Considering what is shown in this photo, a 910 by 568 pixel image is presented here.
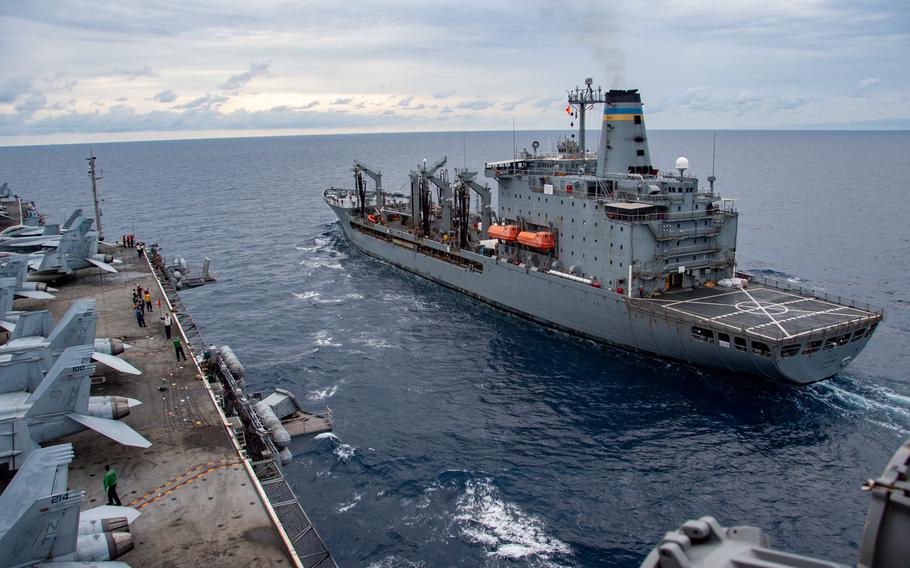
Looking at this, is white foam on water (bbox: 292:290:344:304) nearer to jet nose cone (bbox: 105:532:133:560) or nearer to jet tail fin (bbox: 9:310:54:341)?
jet tail fin (bbox: 9:310:54:341)

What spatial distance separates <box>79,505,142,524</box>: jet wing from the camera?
682 inches

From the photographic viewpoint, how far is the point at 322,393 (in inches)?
1430

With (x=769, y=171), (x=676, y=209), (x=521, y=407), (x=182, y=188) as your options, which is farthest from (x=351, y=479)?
(x=769, y=171)

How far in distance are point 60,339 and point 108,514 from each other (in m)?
11.4

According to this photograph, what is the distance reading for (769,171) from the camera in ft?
539

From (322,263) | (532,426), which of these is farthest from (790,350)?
(322,263)

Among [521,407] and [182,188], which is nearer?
[521,407]

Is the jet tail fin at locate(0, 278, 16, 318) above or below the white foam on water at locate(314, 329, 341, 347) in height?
above

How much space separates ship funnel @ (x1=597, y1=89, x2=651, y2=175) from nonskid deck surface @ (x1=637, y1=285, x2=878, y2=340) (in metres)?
10.9

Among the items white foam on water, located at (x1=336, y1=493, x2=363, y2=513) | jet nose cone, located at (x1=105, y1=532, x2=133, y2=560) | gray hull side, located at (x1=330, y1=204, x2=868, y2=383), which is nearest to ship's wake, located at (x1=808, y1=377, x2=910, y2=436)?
gray hull side, located at (x1=330, y1=204, x2=868, y2=383)

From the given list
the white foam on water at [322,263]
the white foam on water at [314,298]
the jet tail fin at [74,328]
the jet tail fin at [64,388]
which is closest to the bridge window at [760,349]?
the jet tail fin at [64,388]

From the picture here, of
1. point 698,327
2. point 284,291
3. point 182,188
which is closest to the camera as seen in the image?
point 698,327

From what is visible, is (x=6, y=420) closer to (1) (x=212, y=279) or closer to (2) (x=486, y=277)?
(1) (x=212, y=279)

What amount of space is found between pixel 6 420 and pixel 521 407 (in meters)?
22.7
